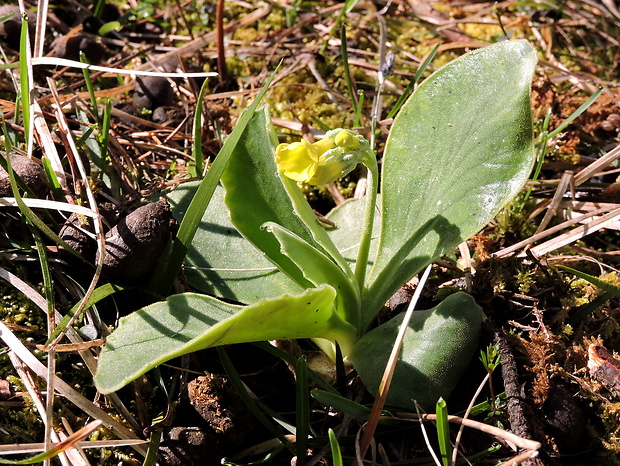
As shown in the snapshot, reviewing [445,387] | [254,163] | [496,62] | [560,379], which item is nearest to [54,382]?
[254,163]

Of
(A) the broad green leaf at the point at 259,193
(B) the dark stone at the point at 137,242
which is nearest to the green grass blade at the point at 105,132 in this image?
(B) the dark stone at the point at 137,242

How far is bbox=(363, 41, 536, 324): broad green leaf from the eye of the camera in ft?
5.08

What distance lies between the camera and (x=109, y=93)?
2320 mm

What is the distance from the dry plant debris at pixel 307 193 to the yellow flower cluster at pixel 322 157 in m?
A: 0.42

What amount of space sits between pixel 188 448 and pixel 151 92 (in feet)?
4.65

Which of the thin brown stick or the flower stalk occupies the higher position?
the thin brown stick

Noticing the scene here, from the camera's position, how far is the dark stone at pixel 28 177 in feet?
5.64

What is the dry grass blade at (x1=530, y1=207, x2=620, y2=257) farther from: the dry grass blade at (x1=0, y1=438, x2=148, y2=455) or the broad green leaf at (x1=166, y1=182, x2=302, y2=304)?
the dry grass blade at (x1=0, y1=438, x2=148, y2=455)

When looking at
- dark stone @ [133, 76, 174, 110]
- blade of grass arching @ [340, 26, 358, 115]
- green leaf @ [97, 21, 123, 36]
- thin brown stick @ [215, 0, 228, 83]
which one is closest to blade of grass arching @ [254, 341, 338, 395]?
blade of grass arching @ [340, 26, 358, 115]

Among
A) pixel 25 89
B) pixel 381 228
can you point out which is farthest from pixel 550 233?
pixel 25 89

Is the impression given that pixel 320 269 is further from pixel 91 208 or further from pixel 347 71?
pixel 347 71

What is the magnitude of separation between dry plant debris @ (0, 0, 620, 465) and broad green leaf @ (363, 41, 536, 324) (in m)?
0.24

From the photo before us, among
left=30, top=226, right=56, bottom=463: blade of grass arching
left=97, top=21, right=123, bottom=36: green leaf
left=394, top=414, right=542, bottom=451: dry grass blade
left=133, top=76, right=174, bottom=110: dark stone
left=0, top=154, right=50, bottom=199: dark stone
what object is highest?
left=97, top=21, right=123, bottom=36: green leaf

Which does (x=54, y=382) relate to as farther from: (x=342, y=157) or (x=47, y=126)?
(x=47, y=126)
